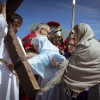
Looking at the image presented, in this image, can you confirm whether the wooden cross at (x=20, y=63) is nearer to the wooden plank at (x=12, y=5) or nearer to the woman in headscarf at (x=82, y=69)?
the wooden plank at (x=12, y=5)

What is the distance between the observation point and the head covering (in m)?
3.06

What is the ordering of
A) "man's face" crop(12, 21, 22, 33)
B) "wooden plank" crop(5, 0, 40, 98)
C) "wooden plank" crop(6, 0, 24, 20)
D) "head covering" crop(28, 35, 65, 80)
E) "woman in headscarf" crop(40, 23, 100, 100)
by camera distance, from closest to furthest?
1. "wooden plank" crop(5, 0, 40, 98)
2. "wooden plank" crop(6, 0, 24, 20)
3. "woman in headscarf" crop(40, 23, 100, 100)
4. "head covering" crop(28, 35, 65, 80)
5. "man's face" crop(12, 21, 22, 33)

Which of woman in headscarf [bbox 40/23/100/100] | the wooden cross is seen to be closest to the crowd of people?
woman in headscarf [bbox 40/23/100/100]

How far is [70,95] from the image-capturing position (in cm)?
319

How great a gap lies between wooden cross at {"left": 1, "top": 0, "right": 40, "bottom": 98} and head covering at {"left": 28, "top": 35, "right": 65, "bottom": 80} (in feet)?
1.75

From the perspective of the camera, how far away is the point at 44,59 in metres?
3.15

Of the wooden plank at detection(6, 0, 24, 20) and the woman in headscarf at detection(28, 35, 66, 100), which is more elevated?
the wooden plank at detection(6, 0, 24, 20)

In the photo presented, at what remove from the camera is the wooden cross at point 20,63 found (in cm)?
209

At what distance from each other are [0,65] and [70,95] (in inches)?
49.1

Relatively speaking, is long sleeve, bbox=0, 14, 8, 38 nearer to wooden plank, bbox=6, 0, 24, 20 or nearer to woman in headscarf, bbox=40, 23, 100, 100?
wooden plank, bbox=6, 0, 24, 20

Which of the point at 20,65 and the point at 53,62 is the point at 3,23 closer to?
the point at 20,65

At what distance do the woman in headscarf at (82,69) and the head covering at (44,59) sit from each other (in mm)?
189

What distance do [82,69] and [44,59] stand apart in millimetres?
646

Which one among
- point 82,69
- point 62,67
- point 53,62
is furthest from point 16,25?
point 82,69
